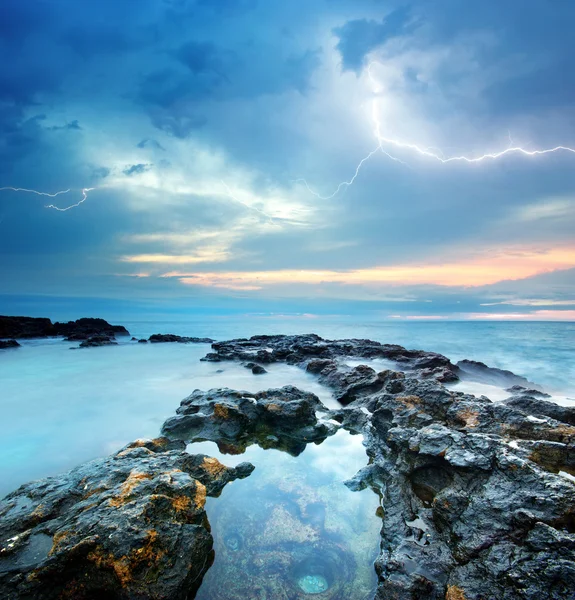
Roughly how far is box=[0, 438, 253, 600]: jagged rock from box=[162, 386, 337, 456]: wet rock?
2.81 metres

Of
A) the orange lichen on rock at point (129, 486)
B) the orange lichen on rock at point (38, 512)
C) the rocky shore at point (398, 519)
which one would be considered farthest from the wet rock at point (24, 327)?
the orange lichen on rock at point (129, 486)

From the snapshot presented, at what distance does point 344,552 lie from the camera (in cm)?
375

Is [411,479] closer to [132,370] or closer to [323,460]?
[323,460]

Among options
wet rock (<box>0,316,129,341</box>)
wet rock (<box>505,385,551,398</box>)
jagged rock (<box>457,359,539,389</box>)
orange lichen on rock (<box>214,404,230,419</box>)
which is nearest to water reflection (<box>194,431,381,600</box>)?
orange lichen on rock (<box>214,404,230,419</box>)

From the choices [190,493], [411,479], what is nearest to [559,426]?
[411,479]

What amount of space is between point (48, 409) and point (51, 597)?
9233mm

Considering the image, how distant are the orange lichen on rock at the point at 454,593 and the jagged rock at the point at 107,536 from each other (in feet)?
7.61

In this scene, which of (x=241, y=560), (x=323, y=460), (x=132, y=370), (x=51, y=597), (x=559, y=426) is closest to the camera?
(x=51, y=597)

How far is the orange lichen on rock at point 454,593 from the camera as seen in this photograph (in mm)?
2643

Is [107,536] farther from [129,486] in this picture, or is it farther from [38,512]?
[38,512]

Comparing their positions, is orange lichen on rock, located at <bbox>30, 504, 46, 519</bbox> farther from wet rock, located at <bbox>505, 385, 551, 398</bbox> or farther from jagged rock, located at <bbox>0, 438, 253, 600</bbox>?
wet rock, located at <bbox>505, 385, 551, 398</bbox>

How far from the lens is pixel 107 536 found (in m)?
2.89

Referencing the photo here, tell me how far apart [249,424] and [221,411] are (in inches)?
27.6

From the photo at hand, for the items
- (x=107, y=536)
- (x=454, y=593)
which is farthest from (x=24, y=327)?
(x=454, y=593)
